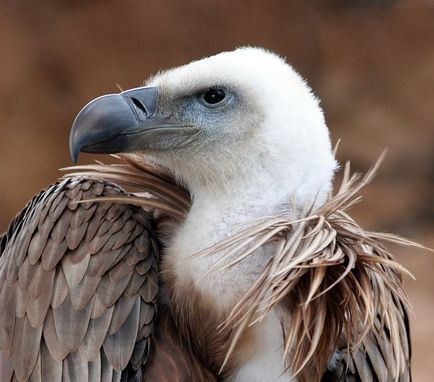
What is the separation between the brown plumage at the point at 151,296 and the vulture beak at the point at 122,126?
0.45 feet

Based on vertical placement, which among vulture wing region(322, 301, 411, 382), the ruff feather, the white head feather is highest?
the white head feather

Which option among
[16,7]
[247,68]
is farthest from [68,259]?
[16,7]

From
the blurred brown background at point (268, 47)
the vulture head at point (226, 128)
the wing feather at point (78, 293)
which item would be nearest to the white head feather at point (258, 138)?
the vulture head at point (226, 128)

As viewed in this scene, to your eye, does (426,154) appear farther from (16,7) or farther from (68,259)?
(68,259)

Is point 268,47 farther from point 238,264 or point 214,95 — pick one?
point 238,264

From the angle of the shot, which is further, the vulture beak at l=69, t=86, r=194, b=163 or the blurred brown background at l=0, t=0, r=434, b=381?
the blurred brown background at l=0, t=0, r=434, b=381

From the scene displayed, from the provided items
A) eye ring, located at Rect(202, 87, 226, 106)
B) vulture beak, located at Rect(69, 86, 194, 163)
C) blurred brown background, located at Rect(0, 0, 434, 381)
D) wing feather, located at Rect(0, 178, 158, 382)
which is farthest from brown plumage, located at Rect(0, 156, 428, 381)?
blurred brown background, located at Rect(0, 0, 434, 381)

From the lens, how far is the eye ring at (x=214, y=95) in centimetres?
238

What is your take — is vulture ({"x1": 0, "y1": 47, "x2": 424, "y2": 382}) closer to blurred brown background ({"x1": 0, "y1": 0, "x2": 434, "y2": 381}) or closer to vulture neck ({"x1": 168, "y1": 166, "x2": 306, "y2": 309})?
vulture neck ({"x1": 168, "y1": 166, "x2": 306, "y2": 309})

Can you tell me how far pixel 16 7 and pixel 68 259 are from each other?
334 cm

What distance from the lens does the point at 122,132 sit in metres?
2.30

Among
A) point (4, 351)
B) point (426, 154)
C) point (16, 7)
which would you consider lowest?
point (426, 154)

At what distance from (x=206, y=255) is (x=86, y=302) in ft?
0.96

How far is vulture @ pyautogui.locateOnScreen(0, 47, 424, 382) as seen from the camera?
2.21m
